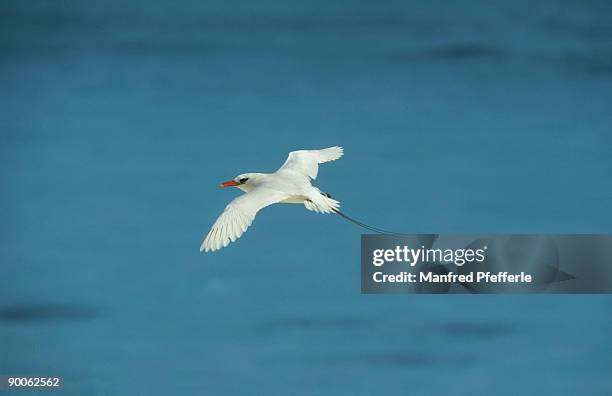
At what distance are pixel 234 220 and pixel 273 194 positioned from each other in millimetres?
321

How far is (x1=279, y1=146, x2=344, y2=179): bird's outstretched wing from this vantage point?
269 inches

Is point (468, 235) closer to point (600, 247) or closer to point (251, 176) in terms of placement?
point (600, 247)

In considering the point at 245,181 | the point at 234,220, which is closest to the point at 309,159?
the point at 245,181

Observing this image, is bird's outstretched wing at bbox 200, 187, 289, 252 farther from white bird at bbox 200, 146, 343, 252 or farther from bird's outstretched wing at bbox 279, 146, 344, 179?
bird's outstretched wing at bbox 279, 146, 344, 179

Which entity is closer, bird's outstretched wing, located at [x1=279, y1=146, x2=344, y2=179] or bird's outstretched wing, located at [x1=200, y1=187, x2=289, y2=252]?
bird's outstretched wing, located at [x1=200, y1=187, x2=289, y2=252]

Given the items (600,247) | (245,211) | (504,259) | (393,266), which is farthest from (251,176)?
(600,247)

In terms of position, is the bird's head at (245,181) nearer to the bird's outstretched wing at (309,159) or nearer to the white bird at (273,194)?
the white bird at (273,194)

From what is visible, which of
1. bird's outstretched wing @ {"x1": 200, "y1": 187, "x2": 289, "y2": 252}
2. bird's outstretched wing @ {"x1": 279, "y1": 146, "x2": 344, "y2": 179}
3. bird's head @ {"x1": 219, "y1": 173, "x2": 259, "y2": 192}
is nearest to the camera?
bird's outstretched wing @ {"x1": 200, "y1": 187, "x2": 289, "y2": 252}

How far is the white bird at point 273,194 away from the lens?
6109 mm

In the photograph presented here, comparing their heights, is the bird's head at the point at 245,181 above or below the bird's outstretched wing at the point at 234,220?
above

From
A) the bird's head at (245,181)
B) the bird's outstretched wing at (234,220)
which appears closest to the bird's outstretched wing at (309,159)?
the bird's head at (245,181)

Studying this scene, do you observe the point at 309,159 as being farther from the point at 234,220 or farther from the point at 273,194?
the point at 234,220

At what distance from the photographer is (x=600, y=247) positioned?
6.81 m

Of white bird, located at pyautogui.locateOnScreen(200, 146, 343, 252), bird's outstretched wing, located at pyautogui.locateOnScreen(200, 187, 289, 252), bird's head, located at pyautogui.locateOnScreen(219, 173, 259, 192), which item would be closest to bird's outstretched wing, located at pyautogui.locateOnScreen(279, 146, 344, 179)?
white bird, located at pyautogui.locateOnScreen(200, 146, 343, 252)
